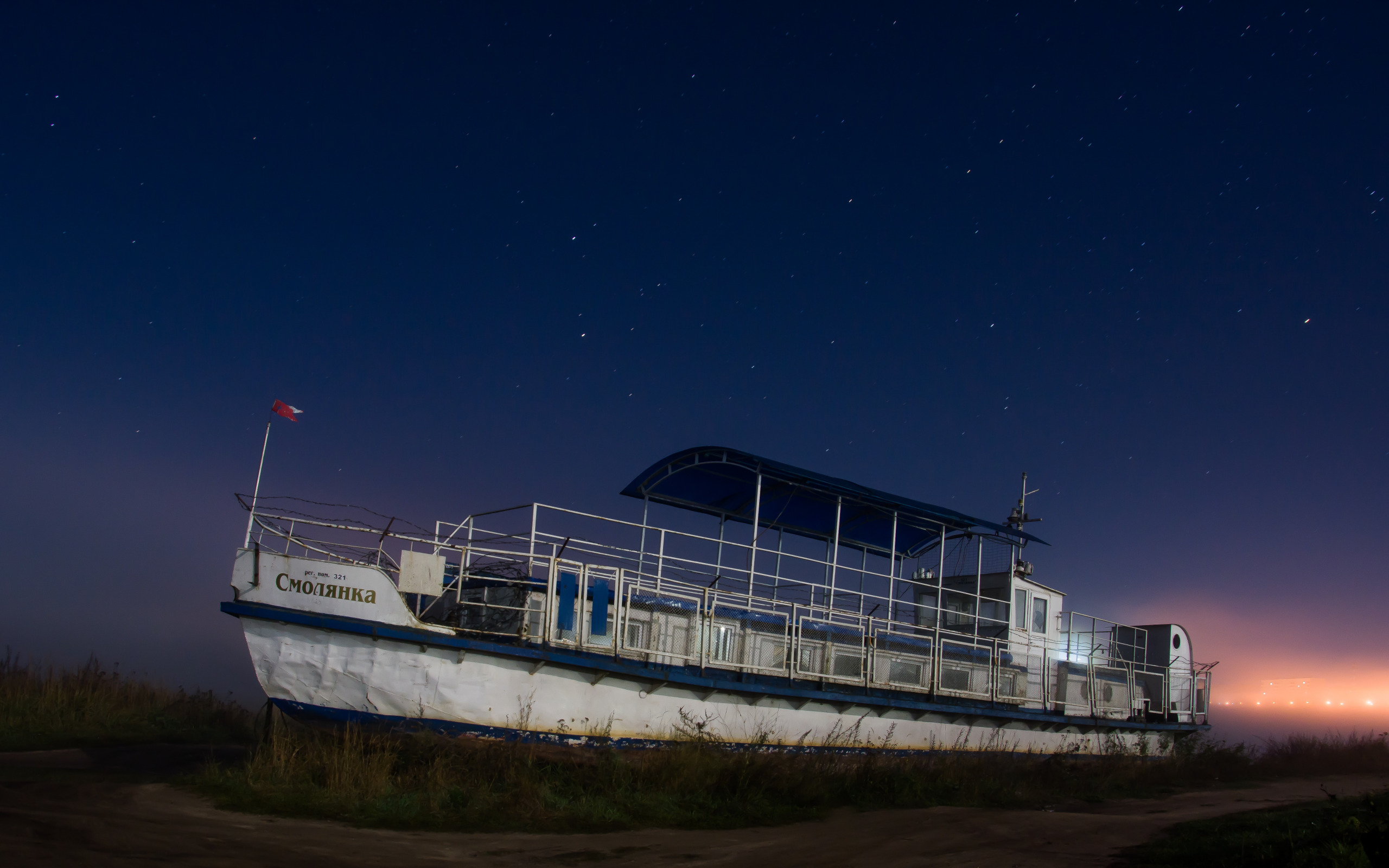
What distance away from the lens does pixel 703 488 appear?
19.8 meters

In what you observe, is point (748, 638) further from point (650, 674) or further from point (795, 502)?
point (795, 502)

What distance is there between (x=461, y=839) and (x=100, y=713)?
40.9 ft

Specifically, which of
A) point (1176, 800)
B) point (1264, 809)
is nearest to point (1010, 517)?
point (1176, 800)

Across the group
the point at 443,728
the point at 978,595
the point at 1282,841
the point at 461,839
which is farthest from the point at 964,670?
the point at 461,839

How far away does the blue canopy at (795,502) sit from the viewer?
18.0 metres

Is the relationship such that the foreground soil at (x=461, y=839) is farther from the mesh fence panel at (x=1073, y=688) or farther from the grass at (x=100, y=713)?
the mesh fence panel at (x=1073, y=688)

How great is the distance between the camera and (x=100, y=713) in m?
18.0

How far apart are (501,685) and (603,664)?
1.51m

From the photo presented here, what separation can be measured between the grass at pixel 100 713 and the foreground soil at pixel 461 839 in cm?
418

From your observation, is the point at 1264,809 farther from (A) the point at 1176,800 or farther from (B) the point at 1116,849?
(B) the point at 1116,849

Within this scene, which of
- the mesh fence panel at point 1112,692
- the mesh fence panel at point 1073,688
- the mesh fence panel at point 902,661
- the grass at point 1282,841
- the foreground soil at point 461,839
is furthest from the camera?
the mesh fence panel at point 1112,692

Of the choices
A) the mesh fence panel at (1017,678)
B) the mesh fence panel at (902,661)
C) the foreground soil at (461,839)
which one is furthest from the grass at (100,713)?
the mesh fence panel at (1017,678)

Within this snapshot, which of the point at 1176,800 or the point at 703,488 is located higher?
Answer: the point at 703,488

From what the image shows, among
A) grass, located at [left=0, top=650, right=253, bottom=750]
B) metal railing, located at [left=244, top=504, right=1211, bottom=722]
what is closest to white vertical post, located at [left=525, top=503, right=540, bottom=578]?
metal railing, located at [left=244, top=504, right=1211, bottom=722]
